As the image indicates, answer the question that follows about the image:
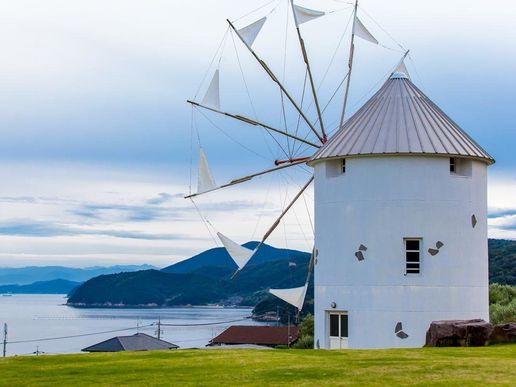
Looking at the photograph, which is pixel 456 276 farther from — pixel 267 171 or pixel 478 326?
pixel 267 171

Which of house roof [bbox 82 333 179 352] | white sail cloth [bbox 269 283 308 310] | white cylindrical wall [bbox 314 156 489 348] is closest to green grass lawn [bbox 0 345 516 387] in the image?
white cylindrical wall [bbox 314 156 489 348]

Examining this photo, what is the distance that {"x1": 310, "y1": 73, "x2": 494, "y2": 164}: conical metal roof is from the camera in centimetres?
2985

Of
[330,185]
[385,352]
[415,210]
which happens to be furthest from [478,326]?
[330,185]

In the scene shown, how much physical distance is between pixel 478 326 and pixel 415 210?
5612 millimetres

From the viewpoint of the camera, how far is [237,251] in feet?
115

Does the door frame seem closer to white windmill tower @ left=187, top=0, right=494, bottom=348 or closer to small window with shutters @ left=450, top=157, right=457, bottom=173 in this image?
white windmill tower @ left=187, top=0, right=494, bottom=348

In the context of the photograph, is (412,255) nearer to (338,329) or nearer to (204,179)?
(338,329)

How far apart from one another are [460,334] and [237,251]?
12265 mm

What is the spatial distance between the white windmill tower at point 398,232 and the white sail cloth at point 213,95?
19.1 feet

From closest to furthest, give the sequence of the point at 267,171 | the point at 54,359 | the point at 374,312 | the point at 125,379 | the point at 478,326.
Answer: the point at 125,379, the point at 54,359, the point at 478,326, the point at 374,312, the point at 267,171

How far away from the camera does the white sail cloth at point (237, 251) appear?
34.9 meters

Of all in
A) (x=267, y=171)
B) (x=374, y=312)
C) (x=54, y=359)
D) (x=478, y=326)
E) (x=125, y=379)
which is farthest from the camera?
(x=267, y=171)

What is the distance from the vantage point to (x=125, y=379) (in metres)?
18.2

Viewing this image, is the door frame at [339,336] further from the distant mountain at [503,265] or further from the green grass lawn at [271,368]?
the distant mountain at [503,265]
